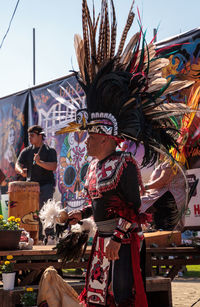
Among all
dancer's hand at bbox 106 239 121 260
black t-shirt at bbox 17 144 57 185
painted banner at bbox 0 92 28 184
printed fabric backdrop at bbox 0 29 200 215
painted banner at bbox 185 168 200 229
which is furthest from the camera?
painted banner at bbox 0 92 28 184

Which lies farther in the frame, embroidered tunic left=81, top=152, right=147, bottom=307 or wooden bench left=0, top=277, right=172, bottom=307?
wooden bench left=0, top=277, right=172, bottom=307

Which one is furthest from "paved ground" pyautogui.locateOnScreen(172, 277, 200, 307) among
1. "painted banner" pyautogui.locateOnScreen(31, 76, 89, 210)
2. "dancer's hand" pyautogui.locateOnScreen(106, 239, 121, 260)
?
"painted banner" pyautogui.locateOnScreen(31, 76, 89, 210)

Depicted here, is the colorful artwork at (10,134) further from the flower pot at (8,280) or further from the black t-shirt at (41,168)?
the flower pot at (8,280)

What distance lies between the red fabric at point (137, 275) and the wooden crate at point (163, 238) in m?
2.36

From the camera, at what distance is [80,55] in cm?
366

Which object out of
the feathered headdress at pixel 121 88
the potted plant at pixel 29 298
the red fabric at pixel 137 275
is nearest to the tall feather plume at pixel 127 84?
the feathered headdress at pixel 121 88

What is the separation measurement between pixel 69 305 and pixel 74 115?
1683mm

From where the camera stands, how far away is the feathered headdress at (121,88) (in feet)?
11.4

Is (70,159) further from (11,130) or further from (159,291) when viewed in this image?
(159,291)

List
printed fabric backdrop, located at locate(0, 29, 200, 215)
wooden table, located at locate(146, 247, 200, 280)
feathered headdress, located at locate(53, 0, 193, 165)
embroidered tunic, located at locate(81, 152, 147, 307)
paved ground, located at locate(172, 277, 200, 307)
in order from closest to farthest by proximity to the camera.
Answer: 1. embroidered tunic, located at locate(81, 152, 147, 307)
2. feathered headdress, located at locate(53, 0, 193, 165)
3. wooden table, located at locate(146, 247, 200, 280)
4. paved ground, located at locate(172, 277, 200, 307)
5. printed fabric backdrop, located at locate(0, 29, 200, 215)

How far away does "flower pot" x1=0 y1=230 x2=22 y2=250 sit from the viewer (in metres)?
4.75

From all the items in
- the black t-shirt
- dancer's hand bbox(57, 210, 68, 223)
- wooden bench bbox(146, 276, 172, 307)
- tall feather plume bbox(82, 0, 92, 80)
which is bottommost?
wooden bench bbox(146, 276, 172, 307)

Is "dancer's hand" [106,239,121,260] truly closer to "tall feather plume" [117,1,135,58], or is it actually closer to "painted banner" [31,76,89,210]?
"tall feather plume" [117,1,135,58]

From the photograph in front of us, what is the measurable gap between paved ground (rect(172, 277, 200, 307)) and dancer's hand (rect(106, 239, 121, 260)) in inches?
90.1
